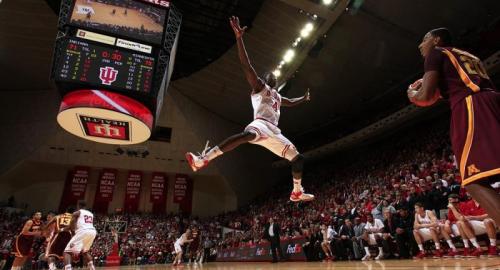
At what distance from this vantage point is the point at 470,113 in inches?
80.0

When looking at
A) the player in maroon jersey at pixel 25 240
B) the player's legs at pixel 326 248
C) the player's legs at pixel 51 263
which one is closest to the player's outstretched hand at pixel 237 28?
the player's legs at pixel 51 263

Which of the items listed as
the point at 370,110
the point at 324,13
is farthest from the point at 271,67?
the point at 370,110

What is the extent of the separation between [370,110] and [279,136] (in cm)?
1814

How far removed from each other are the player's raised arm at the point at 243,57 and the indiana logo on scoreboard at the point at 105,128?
26.8 ft

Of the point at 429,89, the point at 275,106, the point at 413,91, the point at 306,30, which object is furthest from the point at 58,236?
the point at 306,30

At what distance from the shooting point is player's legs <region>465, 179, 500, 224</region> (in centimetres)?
192

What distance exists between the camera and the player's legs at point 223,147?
420 cm

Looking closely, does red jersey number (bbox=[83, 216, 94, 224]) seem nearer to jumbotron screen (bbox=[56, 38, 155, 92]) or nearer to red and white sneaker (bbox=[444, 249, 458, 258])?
jumbotron screen (bbox=[56, 38, 155, 92])

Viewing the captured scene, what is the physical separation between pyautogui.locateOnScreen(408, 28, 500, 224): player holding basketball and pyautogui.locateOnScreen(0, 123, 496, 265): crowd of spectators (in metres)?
7.17

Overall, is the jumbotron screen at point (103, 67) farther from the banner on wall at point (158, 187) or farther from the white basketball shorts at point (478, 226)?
the banner on wall at point (158, 187)

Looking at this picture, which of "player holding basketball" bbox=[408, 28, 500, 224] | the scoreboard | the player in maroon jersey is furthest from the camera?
the scoreboard

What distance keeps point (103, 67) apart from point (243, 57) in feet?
24.5

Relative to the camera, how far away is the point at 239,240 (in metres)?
18.0

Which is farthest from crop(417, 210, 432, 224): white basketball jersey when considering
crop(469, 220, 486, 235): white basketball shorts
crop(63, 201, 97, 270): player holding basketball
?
crop(63, 201, 97, 270): player holding basketball
